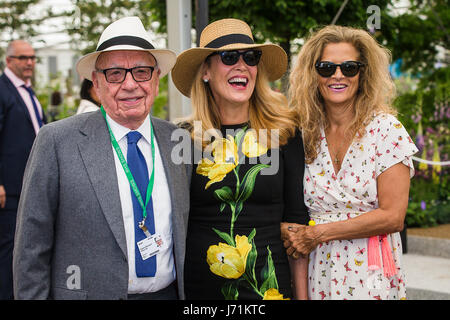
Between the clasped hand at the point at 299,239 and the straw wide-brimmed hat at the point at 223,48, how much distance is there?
97cm

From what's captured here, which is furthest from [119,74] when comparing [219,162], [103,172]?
[219,162]

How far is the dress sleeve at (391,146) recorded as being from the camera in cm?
256

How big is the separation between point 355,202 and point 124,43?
136cm

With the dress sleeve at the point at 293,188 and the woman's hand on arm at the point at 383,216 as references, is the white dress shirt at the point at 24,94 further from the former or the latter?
the woman's hand on arm at the point at 383,216

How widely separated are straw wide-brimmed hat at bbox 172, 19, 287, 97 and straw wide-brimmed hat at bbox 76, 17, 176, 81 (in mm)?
347

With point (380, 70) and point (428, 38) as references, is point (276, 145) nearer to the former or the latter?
point (380, 70)

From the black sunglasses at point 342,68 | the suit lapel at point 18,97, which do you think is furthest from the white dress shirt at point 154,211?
the suit lapel at point 18,97

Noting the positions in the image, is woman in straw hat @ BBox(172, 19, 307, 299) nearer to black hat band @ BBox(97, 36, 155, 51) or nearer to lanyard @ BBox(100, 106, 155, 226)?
lanyard @ BBox(100, 106, 155, 226)

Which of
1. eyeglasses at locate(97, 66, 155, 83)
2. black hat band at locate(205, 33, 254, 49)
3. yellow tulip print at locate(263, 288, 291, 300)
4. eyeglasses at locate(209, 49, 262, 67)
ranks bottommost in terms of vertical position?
yellow tulip print at locate(263, 288, 291, 300)

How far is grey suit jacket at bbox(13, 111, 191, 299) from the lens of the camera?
215 centimetres

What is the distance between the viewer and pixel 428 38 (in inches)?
372

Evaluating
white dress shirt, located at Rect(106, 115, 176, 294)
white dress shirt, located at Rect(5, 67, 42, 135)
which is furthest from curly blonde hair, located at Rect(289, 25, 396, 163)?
white dress shirt, located at Rect(5, 67, 42, 135)

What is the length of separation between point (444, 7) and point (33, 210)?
9393mm
